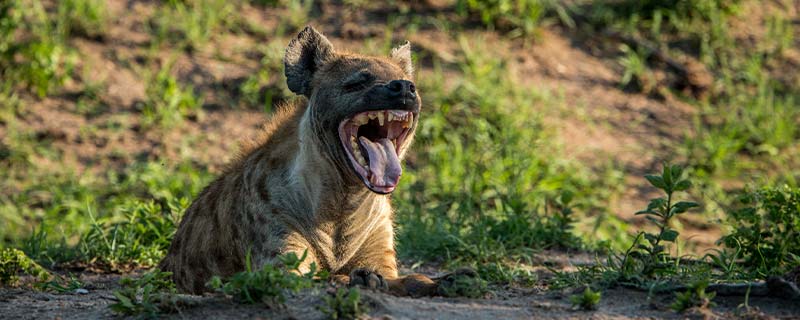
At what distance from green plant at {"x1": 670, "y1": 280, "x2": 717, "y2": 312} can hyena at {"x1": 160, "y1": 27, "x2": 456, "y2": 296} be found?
1.20m

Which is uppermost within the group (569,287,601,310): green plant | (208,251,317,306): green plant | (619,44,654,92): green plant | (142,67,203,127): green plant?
(619,44,654,92): green plant

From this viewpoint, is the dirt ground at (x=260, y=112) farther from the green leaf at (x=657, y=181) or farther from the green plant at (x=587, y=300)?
the green plant at (x=587, y=300)

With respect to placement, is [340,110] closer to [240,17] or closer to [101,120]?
[101,120]

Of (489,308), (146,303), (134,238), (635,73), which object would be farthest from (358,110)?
(635,73)

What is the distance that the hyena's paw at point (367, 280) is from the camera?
409 cm

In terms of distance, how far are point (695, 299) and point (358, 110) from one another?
5.43 ft

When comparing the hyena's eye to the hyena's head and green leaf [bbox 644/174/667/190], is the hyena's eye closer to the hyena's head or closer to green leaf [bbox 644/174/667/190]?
the hyena's head

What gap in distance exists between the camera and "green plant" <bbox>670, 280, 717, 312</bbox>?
3758mm

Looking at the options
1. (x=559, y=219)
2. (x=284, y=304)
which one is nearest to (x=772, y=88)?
(x=559, y=219)

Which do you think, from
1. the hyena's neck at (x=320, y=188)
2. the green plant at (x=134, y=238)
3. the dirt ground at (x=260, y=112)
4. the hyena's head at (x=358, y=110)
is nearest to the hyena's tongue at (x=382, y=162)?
the hyena's head at (x=358, y=110)

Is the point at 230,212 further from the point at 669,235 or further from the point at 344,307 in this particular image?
the point at 669,235

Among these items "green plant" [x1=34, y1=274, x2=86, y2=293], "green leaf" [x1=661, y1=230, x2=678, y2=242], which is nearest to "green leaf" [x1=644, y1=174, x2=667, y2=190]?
"green leaf" [x1=661, y1=230, x2=678, y2=242]

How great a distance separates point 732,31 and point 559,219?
4.56 meters

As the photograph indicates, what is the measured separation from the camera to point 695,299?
3.79 metres
